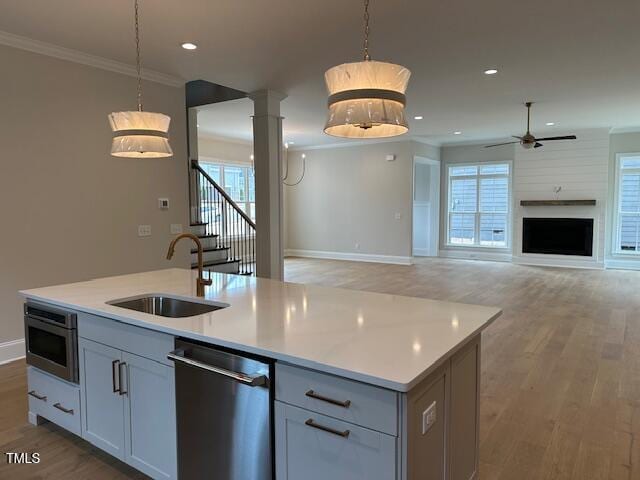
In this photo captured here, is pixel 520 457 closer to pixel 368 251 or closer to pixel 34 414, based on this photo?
pixel 34 414

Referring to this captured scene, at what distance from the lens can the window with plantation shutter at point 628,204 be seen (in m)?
9.20

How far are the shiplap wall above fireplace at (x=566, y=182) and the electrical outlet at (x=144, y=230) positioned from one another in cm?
826

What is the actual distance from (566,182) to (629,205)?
1.33 metres

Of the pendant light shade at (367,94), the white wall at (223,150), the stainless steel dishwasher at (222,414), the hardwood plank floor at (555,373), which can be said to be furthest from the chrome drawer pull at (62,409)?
the white wall at (223,150)

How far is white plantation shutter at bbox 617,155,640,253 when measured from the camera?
30.2 ft

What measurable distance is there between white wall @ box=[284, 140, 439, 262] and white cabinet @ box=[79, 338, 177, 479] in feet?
27.2

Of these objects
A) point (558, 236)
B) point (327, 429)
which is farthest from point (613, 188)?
point (327, 429)

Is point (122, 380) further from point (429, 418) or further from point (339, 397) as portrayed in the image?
point (429, 418)

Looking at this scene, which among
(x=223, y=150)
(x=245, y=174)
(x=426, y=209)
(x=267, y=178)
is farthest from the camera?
(x=426, y=209)

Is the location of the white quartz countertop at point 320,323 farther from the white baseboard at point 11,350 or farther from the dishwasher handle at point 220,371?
the white baseboard at point 11,350

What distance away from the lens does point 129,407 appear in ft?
7.09

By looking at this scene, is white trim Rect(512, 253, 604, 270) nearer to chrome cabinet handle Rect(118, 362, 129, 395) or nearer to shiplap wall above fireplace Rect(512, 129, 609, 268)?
shiplap wall above fireplace Rect(512, 129, 609, 268)

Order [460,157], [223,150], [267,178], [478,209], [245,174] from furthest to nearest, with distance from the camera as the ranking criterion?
[460,157]
[478,209]
[245,174]
[223,150]
[267,178]

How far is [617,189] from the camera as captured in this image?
9.34 metres
